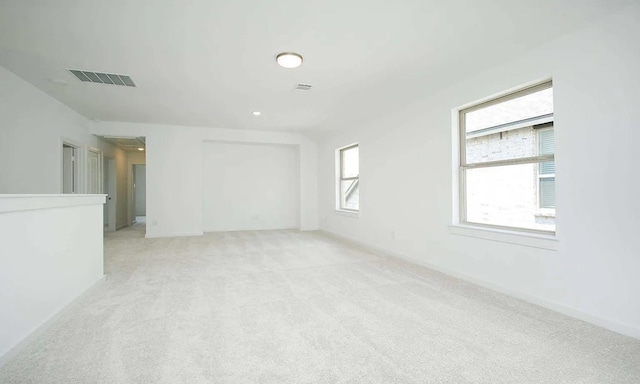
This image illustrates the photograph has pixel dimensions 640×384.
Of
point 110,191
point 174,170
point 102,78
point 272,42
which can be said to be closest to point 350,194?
point 174,170

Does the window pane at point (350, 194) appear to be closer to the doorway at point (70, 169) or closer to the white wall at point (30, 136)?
the white wall at point (30, 136)


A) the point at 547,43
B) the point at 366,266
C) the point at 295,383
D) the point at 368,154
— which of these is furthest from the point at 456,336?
the point at 368,154

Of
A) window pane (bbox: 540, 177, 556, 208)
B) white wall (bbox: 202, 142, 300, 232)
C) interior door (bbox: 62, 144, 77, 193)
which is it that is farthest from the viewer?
white wall (bbox: 202, 142, 300, 232)

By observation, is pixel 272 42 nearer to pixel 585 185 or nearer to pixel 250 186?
pixel 585 185

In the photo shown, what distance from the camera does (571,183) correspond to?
2.60m

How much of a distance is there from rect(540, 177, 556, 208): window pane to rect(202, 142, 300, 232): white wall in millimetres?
5854

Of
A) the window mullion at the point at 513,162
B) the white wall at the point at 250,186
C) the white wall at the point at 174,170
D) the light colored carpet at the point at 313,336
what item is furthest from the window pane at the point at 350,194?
the light colored carpet at the point at 313,336

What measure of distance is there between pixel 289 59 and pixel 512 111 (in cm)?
245

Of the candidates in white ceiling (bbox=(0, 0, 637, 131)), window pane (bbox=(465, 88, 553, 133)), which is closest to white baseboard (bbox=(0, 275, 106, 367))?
white ceiling (bbox=(0, 0, 637, 131))

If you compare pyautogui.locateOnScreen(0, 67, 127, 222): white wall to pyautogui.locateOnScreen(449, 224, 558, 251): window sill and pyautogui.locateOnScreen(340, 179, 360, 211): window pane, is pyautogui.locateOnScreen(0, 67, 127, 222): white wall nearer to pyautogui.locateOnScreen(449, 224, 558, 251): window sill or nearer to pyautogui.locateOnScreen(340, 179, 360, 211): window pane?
pyautogui.locateOnScreen(340, 179, 360, 211): window pane

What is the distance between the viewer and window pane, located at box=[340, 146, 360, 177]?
261 inches

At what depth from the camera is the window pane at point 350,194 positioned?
6.64 m

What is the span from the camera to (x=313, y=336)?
7.22 ft

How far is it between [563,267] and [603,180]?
0.80m
